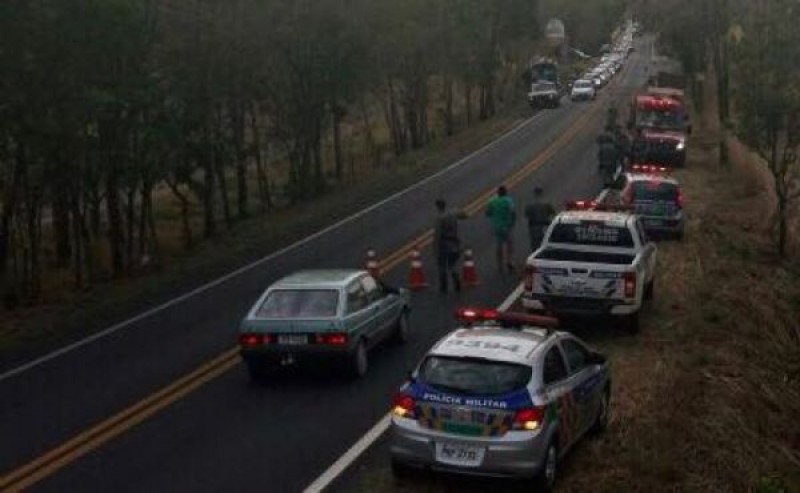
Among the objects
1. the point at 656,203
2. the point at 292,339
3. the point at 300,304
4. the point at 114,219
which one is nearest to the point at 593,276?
the point at 300,304

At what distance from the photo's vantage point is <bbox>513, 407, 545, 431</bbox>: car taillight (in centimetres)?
1184

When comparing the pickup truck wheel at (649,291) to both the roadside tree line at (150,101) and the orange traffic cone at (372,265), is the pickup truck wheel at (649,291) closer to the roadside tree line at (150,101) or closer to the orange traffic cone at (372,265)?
the orange traffic cone at (372,265)

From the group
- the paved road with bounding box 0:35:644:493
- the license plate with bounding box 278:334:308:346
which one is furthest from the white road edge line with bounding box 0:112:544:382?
the license plate with bounding box 278:334:308:346

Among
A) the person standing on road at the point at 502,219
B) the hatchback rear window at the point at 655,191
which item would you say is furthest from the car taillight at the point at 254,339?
the hatchback rear window at the point at 655,191

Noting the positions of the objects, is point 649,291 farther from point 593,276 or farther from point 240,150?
point 240,150

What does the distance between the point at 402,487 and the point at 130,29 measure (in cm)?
1862

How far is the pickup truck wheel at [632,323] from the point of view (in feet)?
63.3

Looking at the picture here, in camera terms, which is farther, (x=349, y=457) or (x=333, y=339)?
(x=333, y=339)

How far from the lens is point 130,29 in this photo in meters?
28.4

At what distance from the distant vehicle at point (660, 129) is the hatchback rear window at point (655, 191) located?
14.4m

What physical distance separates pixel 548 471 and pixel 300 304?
19.6 feet

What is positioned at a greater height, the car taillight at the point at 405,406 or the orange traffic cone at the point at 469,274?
the car taillight at the point at 405,406

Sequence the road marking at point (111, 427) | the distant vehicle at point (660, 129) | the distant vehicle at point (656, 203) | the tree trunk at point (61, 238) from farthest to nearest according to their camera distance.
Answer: the distant vehicle at point (660, 129) < the tree trunk at point (61, 238) < the distant vehicle at point (656, 203) < the road marking at point (111, 427)

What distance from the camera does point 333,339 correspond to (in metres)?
16.8
